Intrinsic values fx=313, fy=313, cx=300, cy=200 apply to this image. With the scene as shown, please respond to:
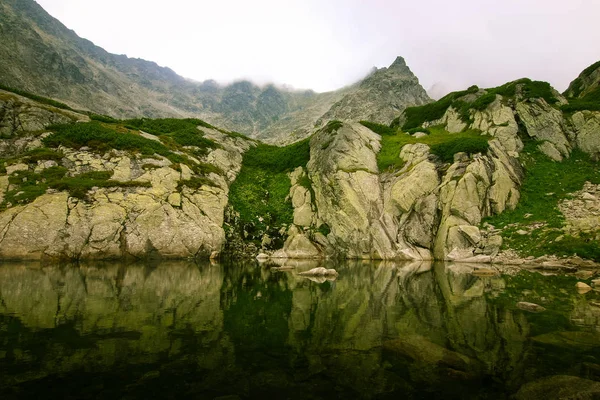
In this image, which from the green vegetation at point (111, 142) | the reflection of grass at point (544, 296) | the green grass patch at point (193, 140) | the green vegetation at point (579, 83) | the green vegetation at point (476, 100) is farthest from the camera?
the green vegetation at point (579, 83)

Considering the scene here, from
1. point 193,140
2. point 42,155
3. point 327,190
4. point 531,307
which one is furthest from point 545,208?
point 42,155

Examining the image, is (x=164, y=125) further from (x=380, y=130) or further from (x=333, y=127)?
(x=380, y=130)

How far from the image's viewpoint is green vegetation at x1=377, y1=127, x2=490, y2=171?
1823 inches

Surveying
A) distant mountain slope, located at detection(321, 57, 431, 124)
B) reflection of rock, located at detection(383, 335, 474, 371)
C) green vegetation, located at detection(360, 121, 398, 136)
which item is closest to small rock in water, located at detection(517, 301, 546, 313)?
reflection of rock, located at detection(383, 335, 474, 371)

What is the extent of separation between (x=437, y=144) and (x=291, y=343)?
48.7 metres

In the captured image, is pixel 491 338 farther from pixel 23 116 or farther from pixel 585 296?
pixel 23 116

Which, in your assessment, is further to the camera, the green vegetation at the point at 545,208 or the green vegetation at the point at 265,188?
the green vegetation at the point at 265,188

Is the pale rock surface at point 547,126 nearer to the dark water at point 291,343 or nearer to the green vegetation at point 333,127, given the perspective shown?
the green vegetation at point 333,127

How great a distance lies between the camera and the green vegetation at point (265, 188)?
50.7 meters

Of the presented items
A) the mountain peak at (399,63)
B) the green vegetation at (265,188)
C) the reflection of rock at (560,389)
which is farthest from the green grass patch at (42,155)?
the mountain peak at (399,63)

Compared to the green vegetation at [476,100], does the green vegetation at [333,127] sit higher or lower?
lower

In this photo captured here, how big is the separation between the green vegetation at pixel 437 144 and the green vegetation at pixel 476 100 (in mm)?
5795

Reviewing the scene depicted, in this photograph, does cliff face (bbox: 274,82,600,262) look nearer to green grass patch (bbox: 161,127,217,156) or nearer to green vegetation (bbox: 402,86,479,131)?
green vegetation (bbox: 402,86,479,131)

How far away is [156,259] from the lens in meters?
38.0
